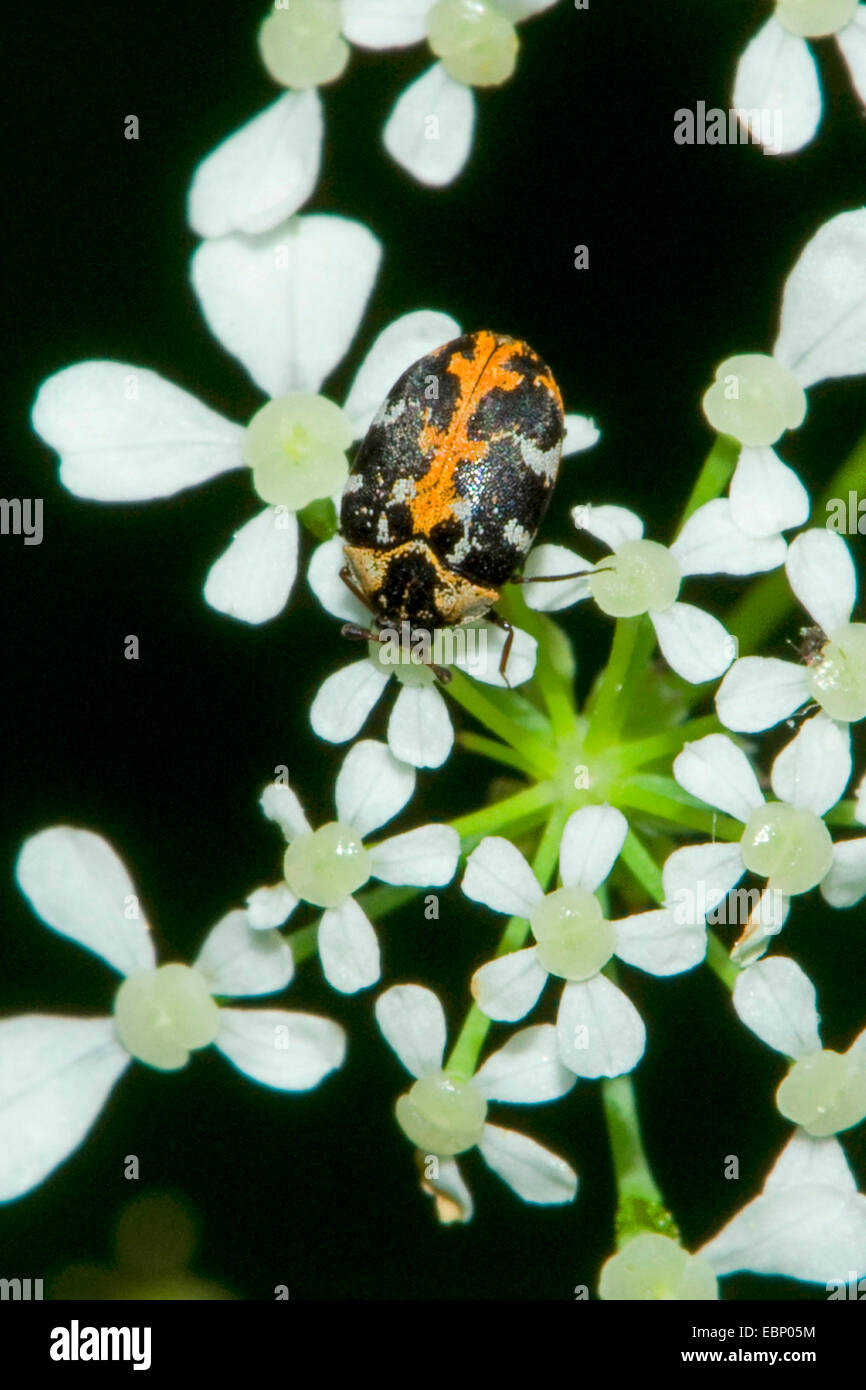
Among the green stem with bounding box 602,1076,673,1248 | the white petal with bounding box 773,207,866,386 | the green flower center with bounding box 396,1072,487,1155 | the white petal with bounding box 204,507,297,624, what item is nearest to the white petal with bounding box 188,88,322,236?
the white petal with bounding box 204,507,297,624

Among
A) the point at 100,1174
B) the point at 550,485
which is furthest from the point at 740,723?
the point at 100,1174

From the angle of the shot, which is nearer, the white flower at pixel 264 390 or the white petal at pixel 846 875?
the white petal at pixel 846 875

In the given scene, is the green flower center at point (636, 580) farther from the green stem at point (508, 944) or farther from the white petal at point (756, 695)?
the green stem at point (508, 944)

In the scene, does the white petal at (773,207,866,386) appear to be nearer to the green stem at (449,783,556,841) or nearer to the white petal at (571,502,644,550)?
the white petal at (571,502,644,550)

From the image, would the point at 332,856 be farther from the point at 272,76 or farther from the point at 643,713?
the point at 272,76

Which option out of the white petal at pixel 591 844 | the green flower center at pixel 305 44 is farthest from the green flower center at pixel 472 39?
the white petal at pixel 591 844

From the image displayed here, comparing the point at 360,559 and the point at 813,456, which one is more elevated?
the point at 813,456
